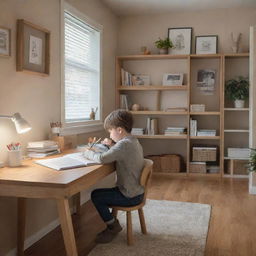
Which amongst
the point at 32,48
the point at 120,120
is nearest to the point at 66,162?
the point at 120,120

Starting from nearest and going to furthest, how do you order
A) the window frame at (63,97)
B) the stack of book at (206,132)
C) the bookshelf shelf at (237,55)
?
the window frame at (63,97)
the bookshelf shelf at (237,55)
the stack of book at (206,132)

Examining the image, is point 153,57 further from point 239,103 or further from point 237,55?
point 239,103

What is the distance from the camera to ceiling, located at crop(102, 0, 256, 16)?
4.89 meters

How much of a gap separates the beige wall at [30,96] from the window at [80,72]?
0.77 ft

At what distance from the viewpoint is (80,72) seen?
4238 mm

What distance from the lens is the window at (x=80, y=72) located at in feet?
12.6

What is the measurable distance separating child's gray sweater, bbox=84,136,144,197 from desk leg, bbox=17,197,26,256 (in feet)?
1.87

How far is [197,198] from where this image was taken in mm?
4211

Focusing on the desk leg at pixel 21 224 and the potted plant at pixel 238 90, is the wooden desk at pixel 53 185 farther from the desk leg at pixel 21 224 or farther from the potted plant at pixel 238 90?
the potted plant at pixel 238 90

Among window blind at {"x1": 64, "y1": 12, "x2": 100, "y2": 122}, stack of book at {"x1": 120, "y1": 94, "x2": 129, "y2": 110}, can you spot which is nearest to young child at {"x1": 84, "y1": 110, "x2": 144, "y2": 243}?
window blind at {"x1": 64, "y1": 12, "x2": 100, "y2": 122}

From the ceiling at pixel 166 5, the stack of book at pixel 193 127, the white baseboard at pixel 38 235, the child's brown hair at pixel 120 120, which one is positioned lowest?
the white baseboard at pixel 38 235

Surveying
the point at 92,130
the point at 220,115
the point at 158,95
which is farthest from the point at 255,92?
the point at 92,130

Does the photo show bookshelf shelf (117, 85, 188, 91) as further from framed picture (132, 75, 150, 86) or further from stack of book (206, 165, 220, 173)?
stack of book (206, 165, 220, 173)

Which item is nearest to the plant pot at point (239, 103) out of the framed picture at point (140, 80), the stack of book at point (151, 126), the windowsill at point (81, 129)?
the stack of book at point (151, 126)
